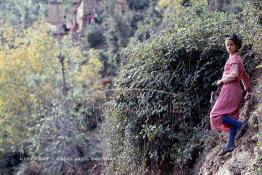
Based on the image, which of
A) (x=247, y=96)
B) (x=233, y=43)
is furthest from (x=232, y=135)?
(x=233, y=43)

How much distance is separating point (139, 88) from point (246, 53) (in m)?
1.83

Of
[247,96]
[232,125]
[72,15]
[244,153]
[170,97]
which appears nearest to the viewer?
[244,153]

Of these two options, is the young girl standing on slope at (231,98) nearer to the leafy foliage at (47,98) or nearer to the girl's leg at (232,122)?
the girl's leg at (232,122)

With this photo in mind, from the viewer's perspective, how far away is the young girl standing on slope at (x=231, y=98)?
4.51 meters

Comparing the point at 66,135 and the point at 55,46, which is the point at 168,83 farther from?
the point at 55,46

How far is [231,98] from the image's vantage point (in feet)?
15.0

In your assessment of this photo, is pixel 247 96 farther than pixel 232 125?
Yes

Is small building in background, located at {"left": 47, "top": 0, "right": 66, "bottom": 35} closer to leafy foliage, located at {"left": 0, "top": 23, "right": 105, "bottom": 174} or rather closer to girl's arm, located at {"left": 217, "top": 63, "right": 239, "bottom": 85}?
leafy foliage, located at {"left": 0, "top": 23, "right": 105, "bottom": 174}

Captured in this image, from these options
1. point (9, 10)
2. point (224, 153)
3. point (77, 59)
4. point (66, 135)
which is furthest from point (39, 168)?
point (9, 10)

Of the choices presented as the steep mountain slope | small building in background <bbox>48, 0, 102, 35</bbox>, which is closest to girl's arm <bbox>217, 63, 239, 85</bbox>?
the steep mountain slope

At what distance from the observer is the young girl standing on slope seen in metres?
4.51

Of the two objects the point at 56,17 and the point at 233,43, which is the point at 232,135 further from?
the point at 56,17

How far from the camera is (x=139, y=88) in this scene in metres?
6.55

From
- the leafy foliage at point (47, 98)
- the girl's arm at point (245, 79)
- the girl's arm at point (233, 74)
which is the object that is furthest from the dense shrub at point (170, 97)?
the leafy foliage at point (47, 98)
